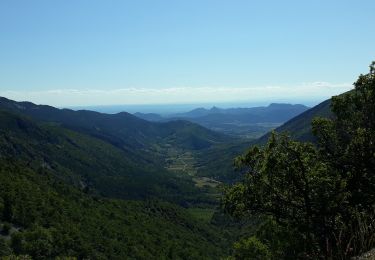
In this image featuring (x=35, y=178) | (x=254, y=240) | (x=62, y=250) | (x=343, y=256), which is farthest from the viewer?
(x=35, y=178)

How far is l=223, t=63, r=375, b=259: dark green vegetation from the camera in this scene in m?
29.8

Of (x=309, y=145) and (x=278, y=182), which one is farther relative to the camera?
(x=309, y=145)

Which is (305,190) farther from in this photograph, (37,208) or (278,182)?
(37,208)

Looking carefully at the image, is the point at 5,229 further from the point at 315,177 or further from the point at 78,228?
the point at 315,177

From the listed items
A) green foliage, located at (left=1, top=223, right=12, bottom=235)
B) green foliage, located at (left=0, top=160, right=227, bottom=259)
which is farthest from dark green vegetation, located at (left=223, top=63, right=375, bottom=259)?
green foliage, located at (left=1, top=223, right=12, bottom=235)

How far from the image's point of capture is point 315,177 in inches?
1188

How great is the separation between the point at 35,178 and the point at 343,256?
159 metres

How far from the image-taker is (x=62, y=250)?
107 metres

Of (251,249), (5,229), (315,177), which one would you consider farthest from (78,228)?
(315,177)

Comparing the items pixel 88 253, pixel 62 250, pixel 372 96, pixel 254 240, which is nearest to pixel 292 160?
pixel 372 96

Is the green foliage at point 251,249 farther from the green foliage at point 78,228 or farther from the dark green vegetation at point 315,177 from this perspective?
the green foliage at point 78,228

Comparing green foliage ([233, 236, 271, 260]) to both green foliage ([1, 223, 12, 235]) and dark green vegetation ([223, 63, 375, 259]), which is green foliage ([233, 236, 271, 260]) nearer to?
dark green vegetation ([223, 63, 375, 259])

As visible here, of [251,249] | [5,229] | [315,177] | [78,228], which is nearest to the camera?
[315,177]

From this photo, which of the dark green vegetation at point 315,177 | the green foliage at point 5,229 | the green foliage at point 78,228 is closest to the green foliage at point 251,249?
the dark green vegetation at point 315,177
